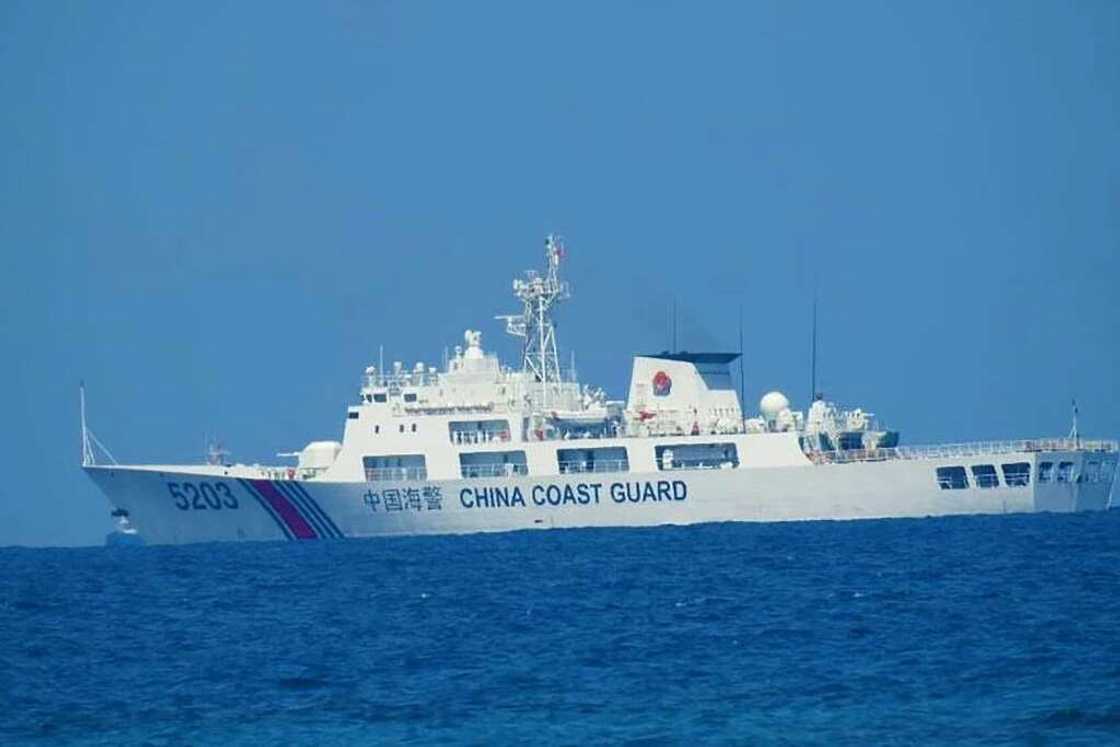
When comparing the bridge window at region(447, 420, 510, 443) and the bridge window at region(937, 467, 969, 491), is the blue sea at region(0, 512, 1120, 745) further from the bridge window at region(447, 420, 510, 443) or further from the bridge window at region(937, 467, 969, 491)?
the bridge window at region(447, 420, 510, 443)

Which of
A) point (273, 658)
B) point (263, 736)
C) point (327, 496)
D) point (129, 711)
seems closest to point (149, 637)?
point (273, 658)

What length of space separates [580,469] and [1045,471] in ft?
36.5

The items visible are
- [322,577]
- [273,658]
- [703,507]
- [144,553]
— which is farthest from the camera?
[144,553]

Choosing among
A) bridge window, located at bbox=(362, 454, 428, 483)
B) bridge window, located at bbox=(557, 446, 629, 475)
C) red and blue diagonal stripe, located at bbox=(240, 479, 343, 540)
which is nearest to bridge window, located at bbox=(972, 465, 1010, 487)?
bridge window, located at bbox=(557, 446, 629, 475)

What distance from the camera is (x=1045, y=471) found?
4816 cm

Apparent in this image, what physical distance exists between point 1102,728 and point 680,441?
94.5 ft

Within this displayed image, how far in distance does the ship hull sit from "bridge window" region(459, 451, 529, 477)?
608 millimetres

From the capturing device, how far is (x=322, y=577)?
128ft

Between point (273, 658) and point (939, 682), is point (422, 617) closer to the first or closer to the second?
point (273, 658)

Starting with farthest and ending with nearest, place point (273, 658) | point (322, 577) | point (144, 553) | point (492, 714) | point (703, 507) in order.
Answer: point (144, 553) → point (703, 507) → point (322, 577) → point (273, 658) → point (492, 714)

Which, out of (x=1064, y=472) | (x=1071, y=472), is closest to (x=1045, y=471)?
(x=1064, y=472)

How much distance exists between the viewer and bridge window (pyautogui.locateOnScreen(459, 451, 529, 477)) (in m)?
49.2

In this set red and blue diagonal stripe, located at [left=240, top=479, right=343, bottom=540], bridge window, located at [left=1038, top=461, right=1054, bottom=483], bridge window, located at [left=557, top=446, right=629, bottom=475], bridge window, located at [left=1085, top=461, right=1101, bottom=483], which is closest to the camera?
bridge window, located at [left=1038, top=461, right=1054, bottom=483]

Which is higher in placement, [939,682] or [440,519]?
[440,519]
